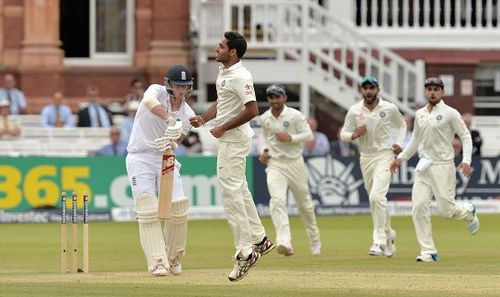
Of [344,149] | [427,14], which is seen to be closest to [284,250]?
[344,149]

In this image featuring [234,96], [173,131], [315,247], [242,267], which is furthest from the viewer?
[315,247]

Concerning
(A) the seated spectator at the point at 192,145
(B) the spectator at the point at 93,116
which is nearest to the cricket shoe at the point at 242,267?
(A) the seated spectator at the point at 192,145

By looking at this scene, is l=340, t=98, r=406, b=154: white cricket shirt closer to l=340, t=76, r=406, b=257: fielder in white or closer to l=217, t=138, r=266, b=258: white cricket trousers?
l=340, t=76, r=406, b=257: fielder in white

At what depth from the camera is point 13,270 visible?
18062 millimetres

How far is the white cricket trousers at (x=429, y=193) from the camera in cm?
1892

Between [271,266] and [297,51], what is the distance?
14085mm

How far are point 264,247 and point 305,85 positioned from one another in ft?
51.7

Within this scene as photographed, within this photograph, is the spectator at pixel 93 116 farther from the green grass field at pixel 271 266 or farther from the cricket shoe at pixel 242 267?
the cricket shoe at pixel 242 267

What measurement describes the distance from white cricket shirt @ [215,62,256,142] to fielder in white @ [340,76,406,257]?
4568 mm

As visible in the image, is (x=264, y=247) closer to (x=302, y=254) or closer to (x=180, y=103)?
(x=180, y=103)

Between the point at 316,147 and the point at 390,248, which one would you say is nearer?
the point at 390,248

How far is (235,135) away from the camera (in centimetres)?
1534

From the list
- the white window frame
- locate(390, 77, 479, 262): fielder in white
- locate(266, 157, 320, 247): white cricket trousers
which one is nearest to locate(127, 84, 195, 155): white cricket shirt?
locate(390, 77, 479, 262): fielder in white

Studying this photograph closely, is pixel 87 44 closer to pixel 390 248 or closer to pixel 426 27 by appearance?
pixel 426 27
